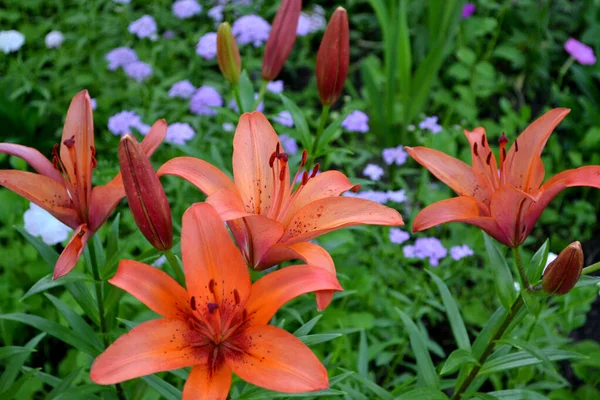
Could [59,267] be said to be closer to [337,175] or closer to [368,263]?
[337,175]

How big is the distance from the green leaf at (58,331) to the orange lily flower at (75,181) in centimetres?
22

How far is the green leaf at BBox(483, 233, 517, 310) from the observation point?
40.6 inches

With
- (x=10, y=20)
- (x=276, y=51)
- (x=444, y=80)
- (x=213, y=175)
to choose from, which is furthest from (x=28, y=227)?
(x=444, y=80)

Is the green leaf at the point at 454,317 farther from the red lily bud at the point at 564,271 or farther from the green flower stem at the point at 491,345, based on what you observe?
the red lily bud at the point at 564,271

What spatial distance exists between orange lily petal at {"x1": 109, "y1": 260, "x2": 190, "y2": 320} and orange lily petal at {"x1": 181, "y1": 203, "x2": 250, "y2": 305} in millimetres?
21

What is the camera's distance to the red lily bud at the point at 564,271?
854 mm

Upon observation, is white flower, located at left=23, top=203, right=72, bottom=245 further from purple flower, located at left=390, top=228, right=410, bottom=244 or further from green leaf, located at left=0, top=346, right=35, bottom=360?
purple flower, located at left=390, top=228, right=410, bottom=244

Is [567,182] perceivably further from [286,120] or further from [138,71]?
[138,71]

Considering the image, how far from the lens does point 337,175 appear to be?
97cm

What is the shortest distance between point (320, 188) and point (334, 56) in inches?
14.4

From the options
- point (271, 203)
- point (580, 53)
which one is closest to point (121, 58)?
point (271, 203)

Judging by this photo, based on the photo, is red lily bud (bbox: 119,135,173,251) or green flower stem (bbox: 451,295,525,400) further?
green flower stem (bbox: 451,295,525,400)

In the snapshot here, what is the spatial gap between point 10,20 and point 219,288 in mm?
2329

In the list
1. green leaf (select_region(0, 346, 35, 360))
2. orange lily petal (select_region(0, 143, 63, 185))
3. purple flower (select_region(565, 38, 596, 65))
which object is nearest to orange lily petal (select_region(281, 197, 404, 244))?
orange lily petal (select_region(0, 143, 63, 185))
